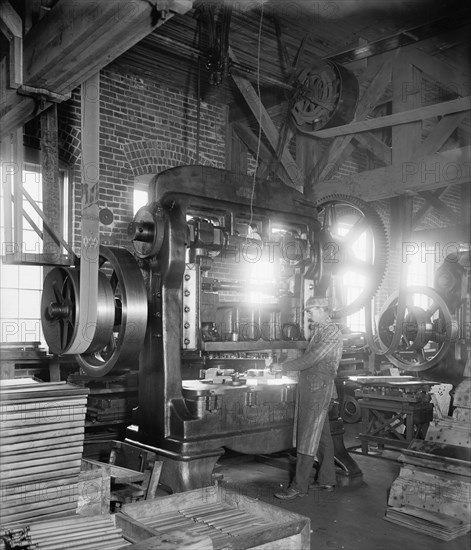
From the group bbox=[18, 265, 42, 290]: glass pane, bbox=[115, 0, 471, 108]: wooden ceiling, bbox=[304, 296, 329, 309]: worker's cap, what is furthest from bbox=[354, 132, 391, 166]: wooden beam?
bbox=[18, 265, 42, 290]: glass pane

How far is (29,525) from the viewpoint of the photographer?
2094 millimetres

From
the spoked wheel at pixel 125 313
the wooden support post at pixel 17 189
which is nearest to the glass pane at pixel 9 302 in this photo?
the spoked wheel at pixel 125 313

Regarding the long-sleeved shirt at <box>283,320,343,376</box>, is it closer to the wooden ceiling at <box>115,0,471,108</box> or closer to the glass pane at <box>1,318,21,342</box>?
the wooden ceiling at <box>115,0,471,108</box>

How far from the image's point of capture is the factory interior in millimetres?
2484

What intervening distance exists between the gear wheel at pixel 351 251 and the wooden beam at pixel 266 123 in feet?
3.75

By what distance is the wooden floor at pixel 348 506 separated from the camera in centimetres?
322

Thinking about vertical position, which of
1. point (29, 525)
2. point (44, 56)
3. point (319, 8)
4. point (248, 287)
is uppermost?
point (319, 8)

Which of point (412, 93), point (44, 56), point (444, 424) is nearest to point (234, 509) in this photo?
point (444, 424)

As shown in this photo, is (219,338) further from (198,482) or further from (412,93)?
(412,93)

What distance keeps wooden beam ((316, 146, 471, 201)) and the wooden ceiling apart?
103cm

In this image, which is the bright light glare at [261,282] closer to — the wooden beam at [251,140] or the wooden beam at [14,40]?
the wooden beam at [14,40]

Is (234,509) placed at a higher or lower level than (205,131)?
lower

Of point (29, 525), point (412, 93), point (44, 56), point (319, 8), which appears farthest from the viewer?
point (319, 8)

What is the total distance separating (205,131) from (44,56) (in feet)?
13.2
